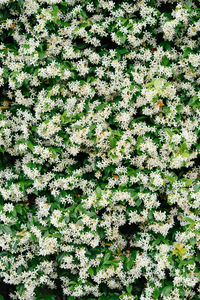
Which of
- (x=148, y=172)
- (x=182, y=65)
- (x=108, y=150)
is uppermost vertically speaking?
(x=182, y=65)

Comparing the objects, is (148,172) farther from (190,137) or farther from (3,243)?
(3,243)

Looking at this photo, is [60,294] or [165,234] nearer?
[165,234]

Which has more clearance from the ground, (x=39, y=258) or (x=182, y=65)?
(x=182, y=65)

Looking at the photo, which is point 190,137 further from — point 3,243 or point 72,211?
point 3,243

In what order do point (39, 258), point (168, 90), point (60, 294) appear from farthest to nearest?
point (60, 294)
point (39, 258)
point (168, 90)

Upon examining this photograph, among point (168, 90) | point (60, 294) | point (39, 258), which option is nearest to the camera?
point (168, 90)

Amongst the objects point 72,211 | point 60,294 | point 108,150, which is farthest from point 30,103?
point 60,294
